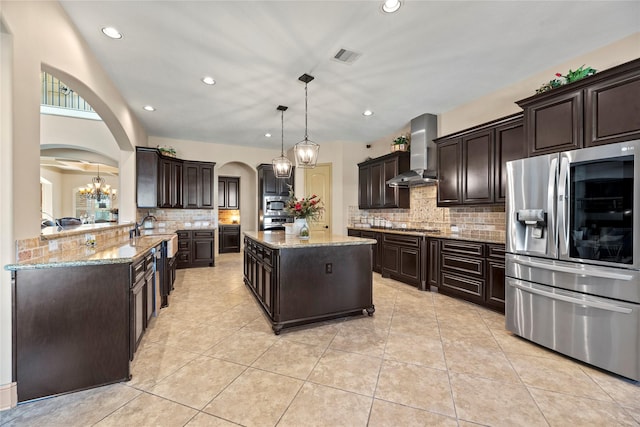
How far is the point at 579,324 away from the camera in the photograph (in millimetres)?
2236

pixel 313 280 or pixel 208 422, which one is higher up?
pixel 313 280

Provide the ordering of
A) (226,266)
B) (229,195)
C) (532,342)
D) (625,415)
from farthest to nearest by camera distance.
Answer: (229,195), (226,266), (532,342), (625,415)

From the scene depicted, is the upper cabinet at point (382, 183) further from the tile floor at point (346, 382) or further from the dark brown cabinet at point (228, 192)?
the dark brown cabinet at point (228, 192)

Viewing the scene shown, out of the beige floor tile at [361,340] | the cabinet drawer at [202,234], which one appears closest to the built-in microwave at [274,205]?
the cabinet drawer at [202,234]

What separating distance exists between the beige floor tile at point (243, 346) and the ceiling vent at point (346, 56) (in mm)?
3026

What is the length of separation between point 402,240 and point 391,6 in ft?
11.1

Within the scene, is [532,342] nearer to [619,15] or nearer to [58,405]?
[619,15]

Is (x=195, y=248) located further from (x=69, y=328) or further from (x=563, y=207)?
(x=563, y=207)

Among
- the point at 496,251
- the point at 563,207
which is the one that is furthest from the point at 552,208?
the point at 496,251

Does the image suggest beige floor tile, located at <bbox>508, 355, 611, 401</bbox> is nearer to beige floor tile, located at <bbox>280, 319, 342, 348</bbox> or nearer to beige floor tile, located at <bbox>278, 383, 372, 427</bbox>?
beige floor tile, located at <bbox>278, 383, 372, 427</bbox>

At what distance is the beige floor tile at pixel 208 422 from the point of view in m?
1.56

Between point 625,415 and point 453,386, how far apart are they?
952mm

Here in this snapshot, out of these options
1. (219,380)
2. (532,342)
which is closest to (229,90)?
(219,380)

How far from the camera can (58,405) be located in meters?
1.74
